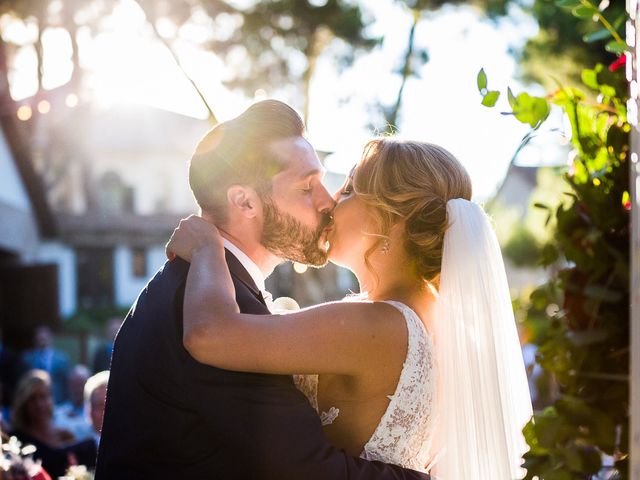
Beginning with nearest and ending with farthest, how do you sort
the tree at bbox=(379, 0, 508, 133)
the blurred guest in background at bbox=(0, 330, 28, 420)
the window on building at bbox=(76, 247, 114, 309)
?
1. the tree at bbox=(379, 0, 508, 133)
2. the blurred guest in background at bbox=(0, 330, 28, 420)
3. the window on building at bbox=(76, 247, 114, 309)

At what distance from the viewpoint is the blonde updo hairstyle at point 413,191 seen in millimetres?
3406

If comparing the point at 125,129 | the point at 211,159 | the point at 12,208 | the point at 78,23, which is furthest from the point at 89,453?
the point at 125,129

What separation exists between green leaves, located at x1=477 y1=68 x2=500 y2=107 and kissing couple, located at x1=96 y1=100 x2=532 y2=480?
1101mm

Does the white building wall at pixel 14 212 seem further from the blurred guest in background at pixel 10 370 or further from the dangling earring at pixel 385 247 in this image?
the dangling earring at pixel 385 247

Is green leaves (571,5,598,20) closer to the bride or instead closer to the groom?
the bride

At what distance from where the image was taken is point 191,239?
10.5 feet

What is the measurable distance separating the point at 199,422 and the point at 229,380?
16 centimetres

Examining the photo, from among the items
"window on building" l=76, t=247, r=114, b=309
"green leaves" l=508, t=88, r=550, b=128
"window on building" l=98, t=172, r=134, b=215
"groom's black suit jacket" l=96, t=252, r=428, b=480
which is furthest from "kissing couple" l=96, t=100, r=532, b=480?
→ "window on building" l=98, t=172, r=134, b=215

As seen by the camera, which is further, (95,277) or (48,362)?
(95,277)

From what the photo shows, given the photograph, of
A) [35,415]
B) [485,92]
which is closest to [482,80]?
[485,92]

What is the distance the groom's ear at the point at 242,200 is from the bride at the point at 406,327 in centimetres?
14

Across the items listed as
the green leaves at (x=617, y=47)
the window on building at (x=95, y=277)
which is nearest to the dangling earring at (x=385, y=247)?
the green leaves at (x=617, y=47)

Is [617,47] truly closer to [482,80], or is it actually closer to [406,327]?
[482,80]

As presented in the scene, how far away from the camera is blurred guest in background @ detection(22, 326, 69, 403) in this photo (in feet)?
49.7
